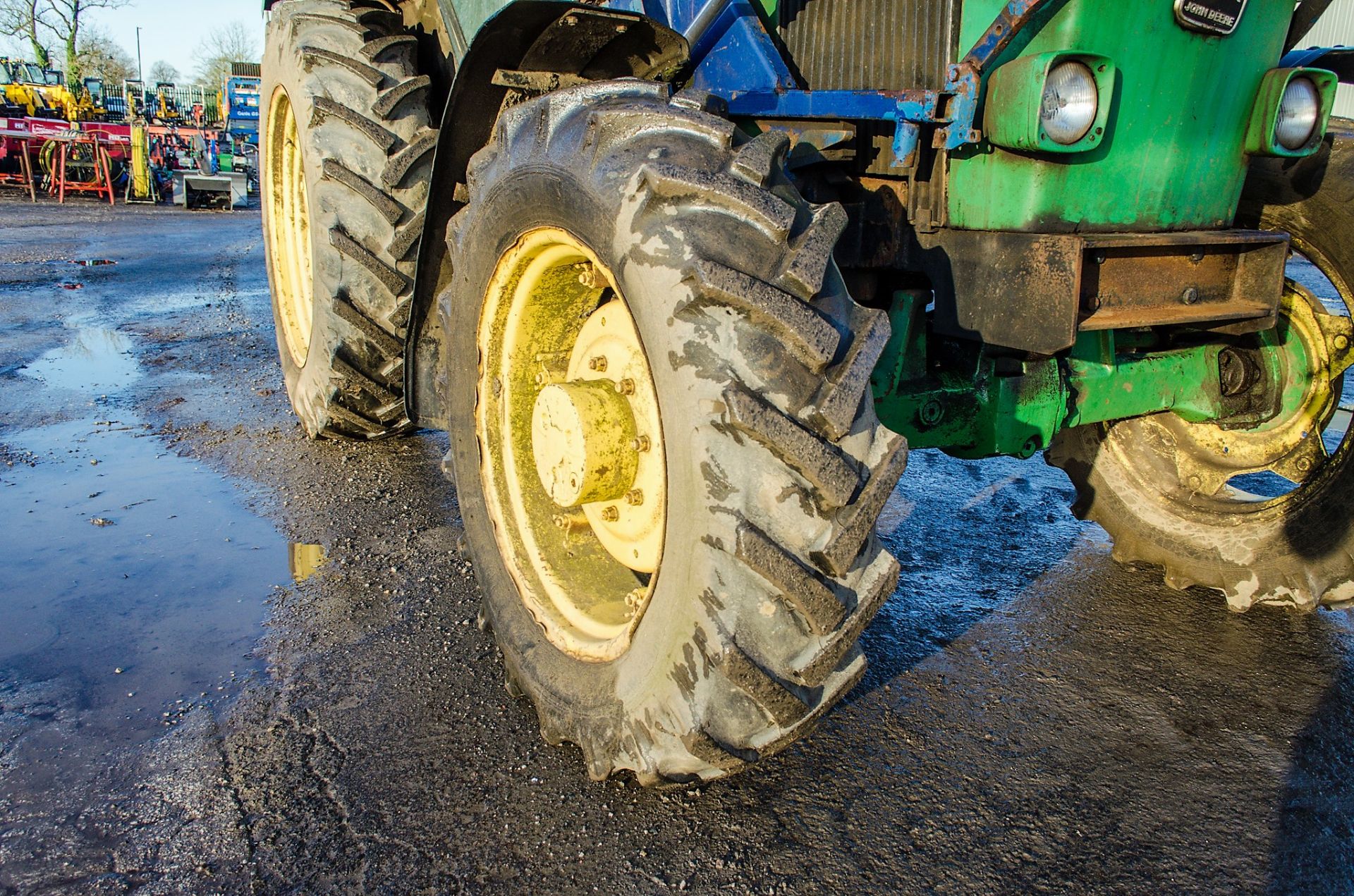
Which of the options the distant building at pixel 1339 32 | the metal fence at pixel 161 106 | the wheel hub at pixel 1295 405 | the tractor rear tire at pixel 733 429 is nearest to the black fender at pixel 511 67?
the tractor rear tire at pixel 733 429

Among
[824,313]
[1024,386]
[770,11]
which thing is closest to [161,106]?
[770,11]

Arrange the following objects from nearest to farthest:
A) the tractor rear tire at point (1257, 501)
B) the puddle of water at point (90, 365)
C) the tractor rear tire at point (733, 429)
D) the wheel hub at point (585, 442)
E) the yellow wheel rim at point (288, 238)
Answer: the tractor rear tire at point (733, 429) < the wheel hub at point (585, 442) < the tractor rear tire at point (1257, 501) < the yellow wheel rim at point (288, 238) < the puddle of water at point (90, 365)

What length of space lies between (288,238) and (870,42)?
355 centimetres

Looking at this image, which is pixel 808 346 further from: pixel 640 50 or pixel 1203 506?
pixel 1203 506

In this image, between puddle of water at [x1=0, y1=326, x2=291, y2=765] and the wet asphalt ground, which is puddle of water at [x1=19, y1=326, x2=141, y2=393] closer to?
puddle of water at [x1=0, y1=326, x2=291, y2=765]

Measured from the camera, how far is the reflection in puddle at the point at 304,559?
346cm

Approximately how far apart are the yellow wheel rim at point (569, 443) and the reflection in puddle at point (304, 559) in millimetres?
1100

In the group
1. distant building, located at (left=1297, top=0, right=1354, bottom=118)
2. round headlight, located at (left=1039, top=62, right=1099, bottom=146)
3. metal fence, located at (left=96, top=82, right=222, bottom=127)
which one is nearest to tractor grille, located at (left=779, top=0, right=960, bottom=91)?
round headlight, located at (left=1039, top=62, right=1099, bottom=146)

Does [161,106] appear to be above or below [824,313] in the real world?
below

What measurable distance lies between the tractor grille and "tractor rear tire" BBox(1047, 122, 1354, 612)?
1211 mm

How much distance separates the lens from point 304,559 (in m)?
3.59

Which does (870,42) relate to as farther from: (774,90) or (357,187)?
→ (357,187)

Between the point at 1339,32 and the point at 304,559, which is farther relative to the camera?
the point at 1339,32

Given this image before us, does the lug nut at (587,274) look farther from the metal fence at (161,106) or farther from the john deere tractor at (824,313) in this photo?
the metal fence at (161,106)
